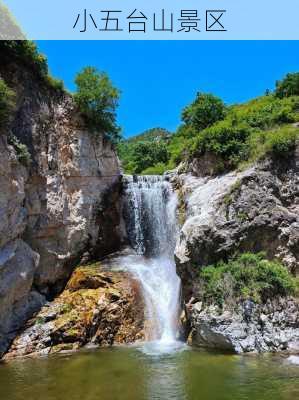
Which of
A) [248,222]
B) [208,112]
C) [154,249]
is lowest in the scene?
[154,249]

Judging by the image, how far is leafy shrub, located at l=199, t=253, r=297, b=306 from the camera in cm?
1533

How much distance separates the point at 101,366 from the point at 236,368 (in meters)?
4.08

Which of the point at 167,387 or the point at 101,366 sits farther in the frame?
the point at 101,366

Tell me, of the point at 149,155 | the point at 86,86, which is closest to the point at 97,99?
the point at 86,86

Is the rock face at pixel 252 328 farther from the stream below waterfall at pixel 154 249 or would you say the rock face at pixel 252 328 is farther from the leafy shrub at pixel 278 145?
the leafy shrub at pixel 278 145

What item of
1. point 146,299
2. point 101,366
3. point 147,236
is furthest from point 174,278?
point 101,366

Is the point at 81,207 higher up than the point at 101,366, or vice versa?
the point at 81,207

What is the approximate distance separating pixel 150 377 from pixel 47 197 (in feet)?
36.9

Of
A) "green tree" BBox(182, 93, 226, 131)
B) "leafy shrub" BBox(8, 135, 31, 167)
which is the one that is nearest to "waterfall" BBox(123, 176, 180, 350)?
"leafy shrub" BBox(8, 135, 31, 167)

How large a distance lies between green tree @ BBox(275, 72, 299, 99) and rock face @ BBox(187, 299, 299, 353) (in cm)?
2006

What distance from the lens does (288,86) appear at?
3116cm

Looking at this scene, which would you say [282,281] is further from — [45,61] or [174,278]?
[45,61]

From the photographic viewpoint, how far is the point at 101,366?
43.1ft

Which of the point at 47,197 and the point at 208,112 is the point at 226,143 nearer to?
the point at 47,197
